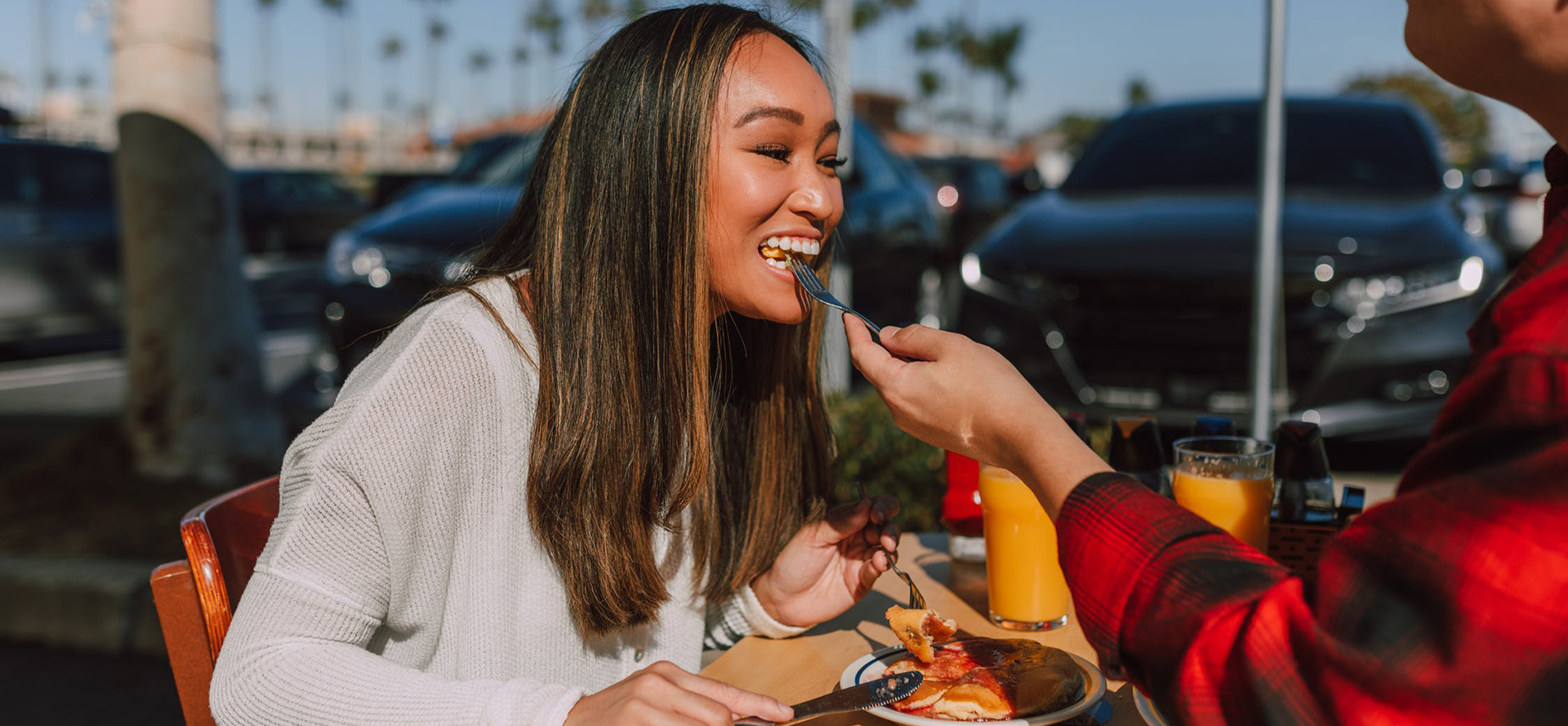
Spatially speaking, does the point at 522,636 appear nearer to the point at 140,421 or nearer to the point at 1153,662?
the point at 1153,662

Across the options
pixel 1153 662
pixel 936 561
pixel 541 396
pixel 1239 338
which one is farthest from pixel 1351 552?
pixel 1239 338

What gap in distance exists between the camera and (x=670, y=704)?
127cm

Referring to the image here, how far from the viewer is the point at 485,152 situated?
253 inches

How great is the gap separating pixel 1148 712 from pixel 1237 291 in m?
3.42

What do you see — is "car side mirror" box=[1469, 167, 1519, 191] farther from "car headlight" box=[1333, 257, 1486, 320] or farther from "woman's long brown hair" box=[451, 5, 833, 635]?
"woman's long brown hair" box=[451, 5, 833, 635]

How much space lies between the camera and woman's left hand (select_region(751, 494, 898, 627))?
1802 mm

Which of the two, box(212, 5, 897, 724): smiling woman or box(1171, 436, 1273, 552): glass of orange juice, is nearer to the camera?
box(212, 5, 897, 724): smiling woman

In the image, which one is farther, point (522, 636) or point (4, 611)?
point (4, 611)

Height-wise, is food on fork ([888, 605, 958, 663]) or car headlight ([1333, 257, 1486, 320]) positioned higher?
car headlight ([1333, 257, 1486, 320])

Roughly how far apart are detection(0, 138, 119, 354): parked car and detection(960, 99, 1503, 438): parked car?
7154mm

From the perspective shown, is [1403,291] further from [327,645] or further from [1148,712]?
[327,645]

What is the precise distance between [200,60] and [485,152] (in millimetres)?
1884

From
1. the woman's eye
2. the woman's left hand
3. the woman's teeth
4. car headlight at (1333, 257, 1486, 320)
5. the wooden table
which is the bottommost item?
the wooden table

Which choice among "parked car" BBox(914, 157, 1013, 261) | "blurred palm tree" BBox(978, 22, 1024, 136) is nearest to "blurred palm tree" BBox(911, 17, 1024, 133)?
"blurred palm tree" BBox(978, 22, 1024, 136)
